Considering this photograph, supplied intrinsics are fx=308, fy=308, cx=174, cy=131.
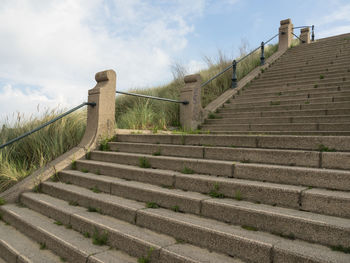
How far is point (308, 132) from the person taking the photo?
564 cm

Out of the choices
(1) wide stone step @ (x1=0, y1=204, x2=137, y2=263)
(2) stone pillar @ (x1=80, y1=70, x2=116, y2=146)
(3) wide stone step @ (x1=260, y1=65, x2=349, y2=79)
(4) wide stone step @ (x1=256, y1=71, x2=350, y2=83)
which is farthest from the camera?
(3) wide stone step @ (x1=260, y1=65, x2=349, y2=79)

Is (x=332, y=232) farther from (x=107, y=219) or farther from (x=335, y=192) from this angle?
(x=107, y=219)

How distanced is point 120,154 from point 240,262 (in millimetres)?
3499

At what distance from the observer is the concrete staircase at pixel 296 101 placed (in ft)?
20.5

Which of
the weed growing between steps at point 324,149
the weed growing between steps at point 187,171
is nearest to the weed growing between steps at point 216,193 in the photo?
the weed growing between steps at point 187,171

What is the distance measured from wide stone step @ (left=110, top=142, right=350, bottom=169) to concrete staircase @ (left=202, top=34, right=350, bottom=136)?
1.85 m

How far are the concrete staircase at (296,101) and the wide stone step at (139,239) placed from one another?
3.62 m

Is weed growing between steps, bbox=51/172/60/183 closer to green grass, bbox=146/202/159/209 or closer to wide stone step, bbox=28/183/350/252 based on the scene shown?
wide stone step, bbox=28/183/350/252

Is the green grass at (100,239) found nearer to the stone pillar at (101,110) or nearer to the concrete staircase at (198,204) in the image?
the concrete staircase at (198,204)

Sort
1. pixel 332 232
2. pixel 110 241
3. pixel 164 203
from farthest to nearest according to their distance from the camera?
pixel 164 203
pixel 110 241
pixel 332 232

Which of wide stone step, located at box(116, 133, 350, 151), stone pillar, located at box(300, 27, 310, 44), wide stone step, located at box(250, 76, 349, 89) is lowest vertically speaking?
wide stone step, located at box(116, 133, 350, 151)

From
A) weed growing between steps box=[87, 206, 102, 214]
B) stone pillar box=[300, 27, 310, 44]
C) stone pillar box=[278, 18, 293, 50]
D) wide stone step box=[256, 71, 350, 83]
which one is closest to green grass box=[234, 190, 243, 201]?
weed growing between steps box=[87, 206, 102, 214]

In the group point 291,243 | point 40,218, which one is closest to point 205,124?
point 40,218

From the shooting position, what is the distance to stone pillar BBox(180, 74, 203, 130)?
8.00 metres
